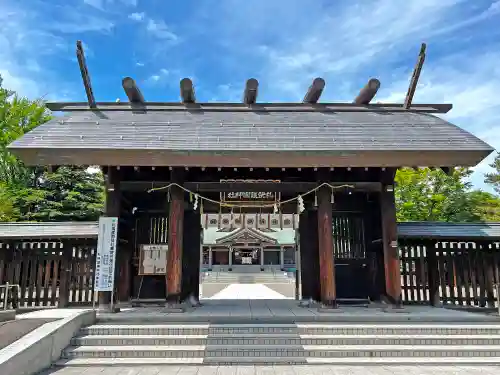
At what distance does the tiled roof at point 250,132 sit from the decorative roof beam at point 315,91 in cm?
56

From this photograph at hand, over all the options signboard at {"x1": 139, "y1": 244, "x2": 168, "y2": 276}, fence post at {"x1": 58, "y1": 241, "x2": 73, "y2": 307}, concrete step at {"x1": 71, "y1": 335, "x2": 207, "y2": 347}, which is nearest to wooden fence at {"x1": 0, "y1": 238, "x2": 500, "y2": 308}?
fence post at {"x1": 58, "y1": 241, "x2": 73, "y2": 307}

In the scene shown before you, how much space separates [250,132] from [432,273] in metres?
7.00

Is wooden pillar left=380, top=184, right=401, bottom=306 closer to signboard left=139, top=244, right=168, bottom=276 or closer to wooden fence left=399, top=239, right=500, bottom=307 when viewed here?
wooden fence left=399, top=239, right=500, bottom=307

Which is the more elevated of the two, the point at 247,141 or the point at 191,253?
the point at 247,141

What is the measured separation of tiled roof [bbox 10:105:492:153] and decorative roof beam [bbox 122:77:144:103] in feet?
1.81

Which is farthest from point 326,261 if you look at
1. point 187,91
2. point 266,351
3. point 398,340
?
point 187,91

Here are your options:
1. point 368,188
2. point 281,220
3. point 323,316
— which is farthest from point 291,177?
point 323,316

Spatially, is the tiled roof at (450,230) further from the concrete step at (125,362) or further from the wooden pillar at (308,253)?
the concrete step at (125,362)

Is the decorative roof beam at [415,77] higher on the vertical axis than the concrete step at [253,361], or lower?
higher

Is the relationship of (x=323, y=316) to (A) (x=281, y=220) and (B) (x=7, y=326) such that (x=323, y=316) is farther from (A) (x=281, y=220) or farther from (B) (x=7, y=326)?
(B) (x=7, y=326)

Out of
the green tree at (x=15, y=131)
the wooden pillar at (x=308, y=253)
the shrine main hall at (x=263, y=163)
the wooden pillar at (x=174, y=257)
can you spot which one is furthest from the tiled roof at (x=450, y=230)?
the green tree at (x=15, y=131)

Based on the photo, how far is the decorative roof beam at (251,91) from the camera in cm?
989

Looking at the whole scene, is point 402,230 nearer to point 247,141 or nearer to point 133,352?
point 247,141

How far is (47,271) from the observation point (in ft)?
32.8
